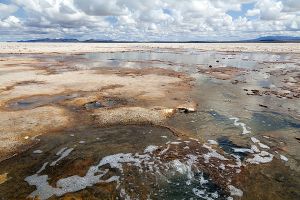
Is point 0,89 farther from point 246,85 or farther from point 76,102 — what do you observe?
point 246,85

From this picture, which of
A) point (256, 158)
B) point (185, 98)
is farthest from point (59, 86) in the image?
point (256, 158)

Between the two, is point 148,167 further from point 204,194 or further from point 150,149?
point 204,194

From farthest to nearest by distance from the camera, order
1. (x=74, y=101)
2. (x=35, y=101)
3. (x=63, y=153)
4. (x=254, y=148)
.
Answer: (x=35, y=101) < (x=74, y=101) < (x=254, y=148) < (x=63, y=153)

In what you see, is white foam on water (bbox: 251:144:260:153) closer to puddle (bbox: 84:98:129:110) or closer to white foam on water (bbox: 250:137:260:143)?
white foam on water (bbox: 250:137:260:143)

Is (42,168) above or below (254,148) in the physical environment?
above

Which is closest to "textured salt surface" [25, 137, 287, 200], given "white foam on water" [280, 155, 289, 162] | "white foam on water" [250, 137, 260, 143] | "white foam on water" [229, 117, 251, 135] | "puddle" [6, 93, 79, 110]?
"white foam on water" [280, 155, 289, 162]

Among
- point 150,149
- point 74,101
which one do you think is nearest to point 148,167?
point 150,149
